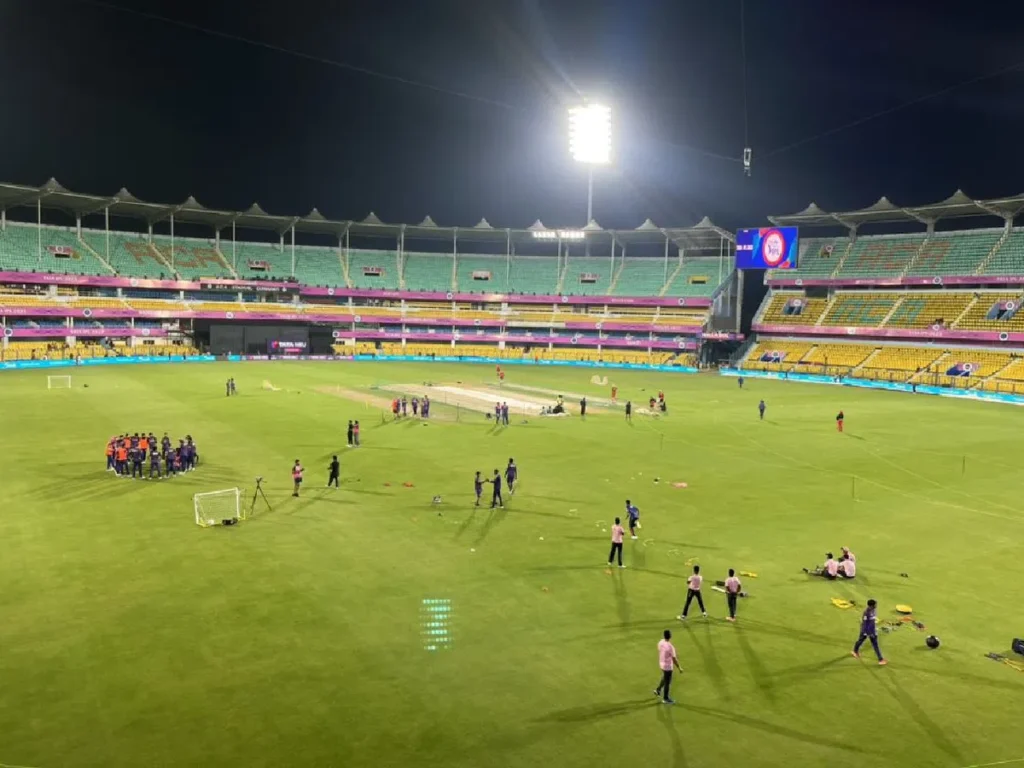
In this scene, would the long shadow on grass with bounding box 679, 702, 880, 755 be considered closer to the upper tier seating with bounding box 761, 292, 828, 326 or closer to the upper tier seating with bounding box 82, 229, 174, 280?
the upper tier seating with bounding box 761, 292, 828, 326

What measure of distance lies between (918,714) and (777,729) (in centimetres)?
264

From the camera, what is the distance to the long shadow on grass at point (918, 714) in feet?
34.9

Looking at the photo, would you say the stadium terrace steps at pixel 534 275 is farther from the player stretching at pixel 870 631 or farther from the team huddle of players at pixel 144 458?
the player stretching at pixel 870 631

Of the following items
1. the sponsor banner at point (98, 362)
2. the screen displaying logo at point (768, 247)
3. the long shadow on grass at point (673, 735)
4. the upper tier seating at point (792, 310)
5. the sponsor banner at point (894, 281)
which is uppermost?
the screen displaying logo at point (768, 247)

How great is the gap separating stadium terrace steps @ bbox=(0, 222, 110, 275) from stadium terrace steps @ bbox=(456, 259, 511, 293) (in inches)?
1953

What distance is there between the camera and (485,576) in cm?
1733

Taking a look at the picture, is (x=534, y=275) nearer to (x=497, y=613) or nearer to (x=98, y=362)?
(x=98, y=362)

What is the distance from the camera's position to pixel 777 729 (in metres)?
11.1

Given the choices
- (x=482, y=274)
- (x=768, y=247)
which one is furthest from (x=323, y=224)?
(x=768, y=247)

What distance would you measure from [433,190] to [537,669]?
97.8 m

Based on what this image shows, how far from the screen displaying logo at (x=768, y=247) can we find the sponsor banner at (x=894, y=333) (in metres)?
17.0

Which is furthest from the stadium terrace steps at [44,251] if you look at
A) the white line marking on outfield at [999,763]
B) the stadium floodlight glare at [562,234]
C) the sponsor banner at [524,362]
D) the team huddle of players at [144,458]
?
the white line marking on outfield at [999,763]

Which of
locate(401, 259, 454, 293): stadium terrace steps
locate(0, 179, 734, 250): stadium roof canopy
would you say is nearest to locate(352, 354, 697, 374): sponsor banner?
locate(401, 259, 454, 293): stadium terrace steps

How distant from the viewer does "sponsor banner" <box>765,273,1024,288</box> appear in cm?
7206
